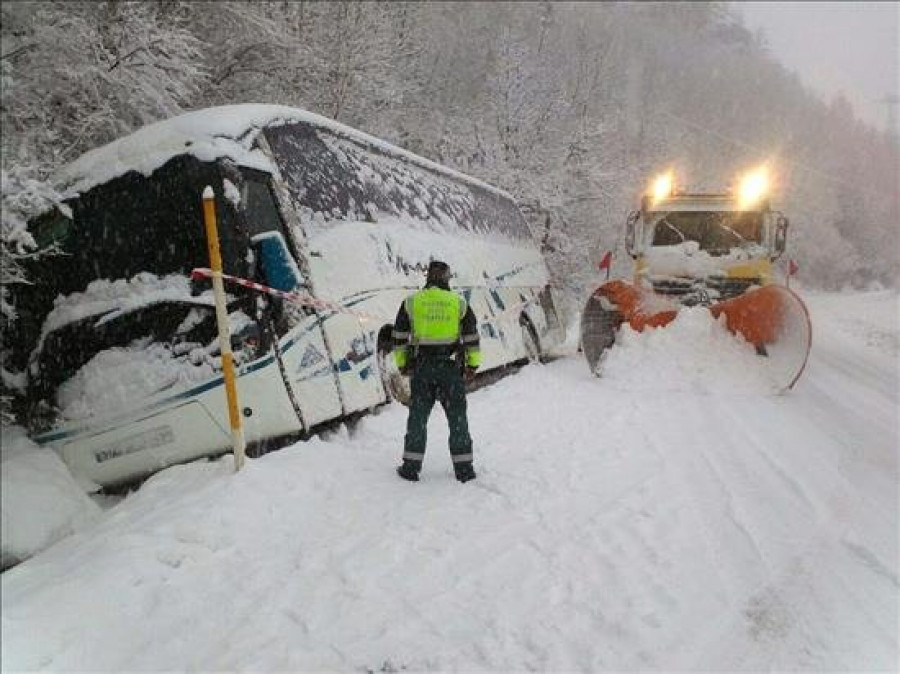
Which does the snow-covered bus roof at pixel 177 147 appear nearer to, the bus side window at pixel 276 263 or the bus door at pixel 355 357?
the bus side window at pixel 276 263

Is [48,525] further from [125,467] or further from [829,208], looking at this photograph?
[829,208]

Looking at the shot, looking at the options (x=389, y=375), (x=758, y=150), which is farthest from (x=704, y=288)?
(x=758, y=150)

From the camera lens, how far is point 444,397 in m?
5.05

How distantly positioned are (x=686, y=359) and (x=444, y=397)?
4.83 meters

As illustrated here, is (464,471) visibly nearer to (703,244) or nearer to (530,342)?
(530,342)

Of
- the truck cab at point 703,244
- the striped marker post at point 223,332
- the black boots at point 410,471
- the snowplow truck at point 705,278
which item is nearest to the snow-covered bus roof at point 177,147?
the striped marker post at point 223,332

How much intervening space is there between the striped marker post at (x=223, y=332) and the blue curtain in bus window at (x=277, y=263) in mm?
546

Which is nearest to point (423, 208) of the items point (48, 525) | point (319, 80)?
point (48, 525)

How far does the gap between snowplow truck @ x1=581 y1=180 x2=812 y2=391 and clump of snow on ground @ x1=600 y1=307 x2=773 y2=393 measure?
11 cm

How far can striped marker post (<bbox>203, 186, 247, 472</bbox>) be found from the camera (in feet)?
13.3

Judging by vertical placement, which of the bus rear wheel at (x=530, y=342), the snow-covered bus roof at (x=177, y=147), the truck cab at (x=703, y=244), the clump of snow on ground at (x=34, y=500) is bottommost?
the bus rear wheel at (x=530, y=342)

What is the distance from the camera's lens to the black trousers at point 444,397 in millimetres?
4941

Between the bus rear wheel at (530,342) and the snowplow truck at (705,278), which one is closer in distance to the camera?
the snowplow truck at (705,278)

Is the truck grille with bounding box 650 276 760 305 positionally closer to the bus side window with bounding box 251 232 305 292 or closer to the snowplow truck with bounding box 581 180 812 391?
the snowplow truck with bounding box 581 180 812 391
